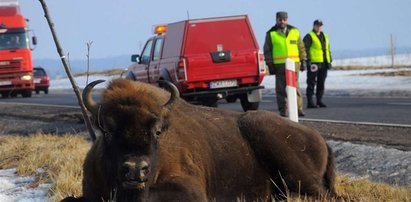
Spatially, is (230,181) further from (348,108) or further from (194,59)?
(348,108)

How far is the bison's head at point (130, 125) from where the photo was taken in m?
4.52

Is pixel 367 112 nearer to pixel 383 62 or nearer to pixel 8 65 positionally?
pixel 8 65

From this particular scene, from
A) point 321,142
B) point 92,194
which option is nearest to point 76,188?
point 92,194

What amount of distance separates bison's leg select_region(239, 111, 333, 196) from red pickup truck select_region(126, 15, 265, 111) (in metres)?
10.7

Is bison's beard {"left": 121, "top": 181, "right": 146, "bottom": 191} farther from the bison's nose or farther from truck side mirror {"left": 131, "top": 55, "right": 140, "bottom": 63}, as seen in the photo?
truck side mirror {"left": 131, "top": 55, "right": 140, "bottom": 63}

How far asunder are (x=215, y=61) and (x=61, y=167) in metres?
9.94

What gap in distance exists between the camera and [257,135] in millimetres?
6105

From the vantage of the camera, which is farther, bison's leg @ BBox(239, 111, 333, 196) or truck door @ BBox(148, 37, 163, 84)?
truck door @ BBox(148, 37, 163, 84)

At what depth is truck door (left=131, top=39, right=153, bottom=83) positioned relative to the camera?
62.4 ft

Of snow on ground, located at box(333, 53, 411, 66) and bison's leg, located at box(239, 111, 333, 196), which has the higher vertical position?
bison's leg, located at box(239, 111, 333, 196)

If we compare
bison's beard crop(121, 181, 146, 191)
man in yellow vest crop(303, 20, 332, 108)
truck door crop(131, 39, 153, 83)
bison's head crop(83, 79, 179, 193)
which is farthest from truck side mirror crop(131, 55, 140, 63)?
bison's beard crop(121, 181, 146, 191)

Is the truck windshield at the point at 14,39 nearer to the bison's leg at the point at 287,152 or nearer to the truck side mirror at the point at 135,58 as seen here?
the truck side mirror at the point at 135,58

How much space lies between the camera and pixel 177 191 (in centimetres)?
494

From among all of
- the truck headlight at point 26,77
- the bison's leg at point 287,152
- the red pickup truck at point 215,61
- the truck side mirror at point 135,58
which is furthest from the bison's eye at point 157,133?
the truck headlight at point 26,77
